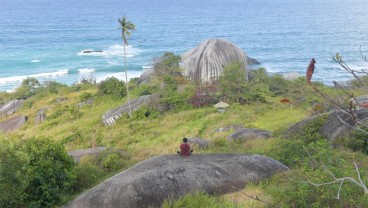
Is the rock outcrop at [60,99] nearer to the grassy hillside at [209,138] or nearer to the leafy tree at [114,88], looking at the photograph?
the grassy hillside at [209,138]

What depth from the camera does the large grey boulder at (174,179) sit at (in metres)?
10.6

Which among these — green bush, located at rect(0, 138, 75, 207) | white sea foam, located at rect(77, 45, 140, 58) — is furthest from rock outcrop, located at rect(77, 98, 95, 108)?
white sea foam, located at rect(77, 45, 140, 58)

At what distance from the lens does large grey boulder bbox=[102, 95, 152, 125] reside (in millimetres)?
31453

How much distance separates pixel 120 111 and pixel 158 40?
58.4 metres

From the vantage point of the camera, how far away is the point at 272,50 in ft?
251

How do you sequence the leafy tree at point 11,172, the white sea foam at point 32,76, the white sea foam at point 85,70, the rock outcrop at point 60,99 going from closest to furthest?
the leafy tree at point 11,172, the rock outcrop at point 60,99, the white sea foam at point 32,76, the white sea foam at point 85,70

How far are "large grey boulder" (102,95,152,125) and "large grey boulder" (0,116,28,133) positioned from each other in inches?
383

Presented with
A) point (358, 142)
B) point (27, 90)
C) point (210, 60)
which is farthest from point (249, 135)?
point (27, 90)

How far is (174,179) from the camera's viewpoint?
11.2 metres

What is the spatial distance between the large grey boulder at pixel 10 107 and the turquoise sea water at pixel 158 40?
1501 cm

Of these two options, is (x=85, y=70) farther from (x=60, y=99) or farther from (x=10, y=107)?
(x=60, y=99)

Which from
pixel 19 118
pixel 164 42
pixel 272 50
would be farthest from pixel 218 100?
pixel 164 42

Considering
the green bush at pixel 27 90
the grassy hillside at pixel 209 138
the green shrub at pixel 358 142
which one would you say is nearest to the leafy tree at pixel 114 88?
the grassy hillside at pixel 209 138

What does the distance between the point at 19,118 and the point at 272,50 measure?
52451mm
